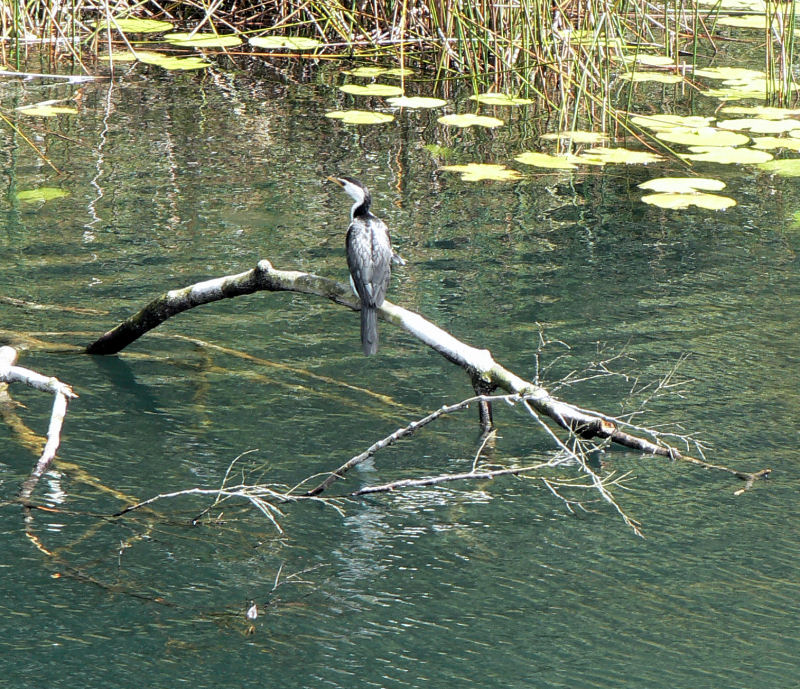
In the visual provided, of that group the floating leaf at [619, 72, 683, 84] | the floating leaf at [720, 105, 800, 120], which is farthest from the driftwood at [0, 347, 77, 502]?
the floating leaf at [619, 72, 683, 84]

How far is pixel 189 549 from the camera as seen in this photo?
3.49 m

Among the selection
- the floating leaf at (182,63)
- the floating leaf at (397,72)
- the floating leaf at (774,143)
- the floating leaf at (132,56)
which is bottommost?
the floating leaf at (774,143)

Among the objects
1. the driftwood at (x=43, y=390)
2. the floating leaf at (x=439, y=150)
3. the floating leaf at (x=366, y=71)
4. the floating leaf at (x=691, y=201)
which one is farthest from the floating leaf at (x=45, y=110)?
the driftwood at (x=43, y=390)

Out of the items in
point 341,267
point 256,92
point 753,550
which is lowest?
point 753,550

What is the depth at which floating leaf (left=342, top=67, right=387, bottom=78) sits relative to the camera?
362 inches

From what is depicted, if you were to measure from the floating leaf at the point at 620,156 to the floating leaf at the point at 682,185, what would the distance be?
0.43 metres

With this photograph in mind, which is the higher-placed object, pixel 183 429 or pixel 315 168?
pixel 315 168

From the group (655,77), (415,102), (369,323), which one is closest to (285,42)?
(415,102)

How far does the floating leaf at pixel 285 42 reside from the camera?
976 centimetres

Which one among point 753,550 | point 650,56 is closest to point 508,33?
point 650,56

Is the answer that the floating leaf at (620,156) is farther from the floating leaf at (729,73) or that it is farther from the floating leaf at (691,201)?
the floating leaf at (729,73)

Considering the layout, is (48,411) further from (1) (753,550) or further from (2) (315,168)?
(2) (315,168)

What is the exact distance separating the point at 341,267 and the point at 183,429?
1.63 m

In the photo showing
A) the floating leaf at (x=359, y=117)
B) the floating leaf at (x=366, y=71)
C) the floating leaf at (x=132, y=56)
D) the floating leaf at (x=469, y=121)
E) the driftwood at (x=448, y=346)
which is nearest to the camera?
the driftwood at (x=448, y=346)
